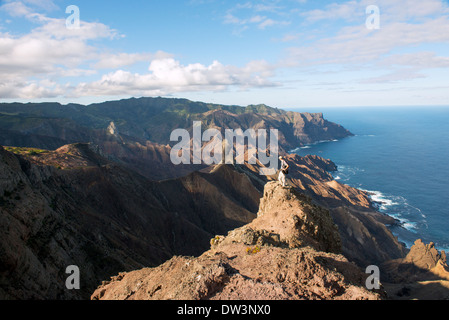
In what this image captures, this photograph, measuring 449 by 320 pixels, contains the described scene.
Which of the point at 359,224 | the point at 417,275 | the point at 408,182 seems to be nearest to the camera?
the point at 417,275

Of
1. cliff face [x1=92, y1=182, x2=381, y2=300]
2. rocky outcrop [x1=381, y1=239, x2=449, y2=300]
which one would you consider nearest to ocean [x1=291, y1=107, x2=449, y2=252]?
rocky outcrop [x1=381, y1=239, x2=449, y2=300]

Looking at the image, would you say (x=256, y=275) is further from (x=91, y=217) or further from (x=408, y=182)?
(x=408, y=182)

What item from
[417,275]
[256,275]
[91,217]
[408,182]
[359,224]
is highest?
[256,275]

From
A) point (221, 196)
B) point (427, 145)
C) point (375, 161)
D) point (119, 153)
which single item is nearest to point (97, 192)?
point (221, 196)

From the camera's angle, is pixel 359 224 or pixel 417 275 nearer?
pixel 417 275

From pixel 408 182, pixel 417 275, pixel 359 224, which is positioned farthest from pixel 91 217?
pixel 408 182

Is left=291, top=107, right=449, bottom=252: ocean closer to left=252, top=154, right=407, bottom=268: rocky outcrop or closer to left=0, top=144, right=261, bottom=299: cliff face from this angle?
left=252, top=154, right=407, bottom=268: rocky outcrop

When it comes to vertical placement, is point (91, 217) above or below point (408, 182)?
above

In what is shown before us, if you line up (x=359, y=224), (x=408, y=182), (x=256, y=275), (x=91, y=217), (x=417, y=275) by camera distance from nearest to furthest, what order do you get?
(x=256, y=275), (x=91, y=217), (x=417, y=275), (x=359, y=224), (x=408, y=182)

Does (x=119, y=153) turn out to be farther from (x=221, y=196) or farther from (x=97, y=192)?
(x=97, y=192)
